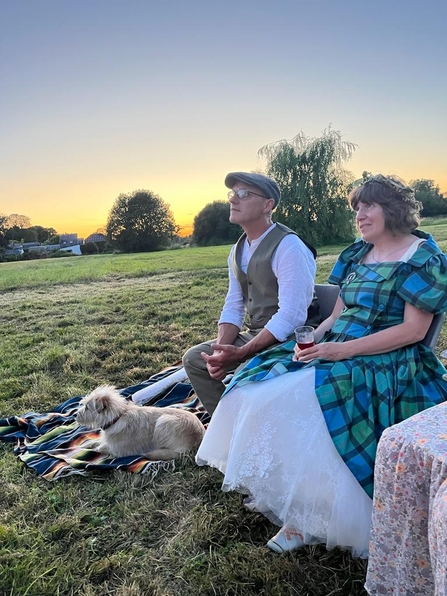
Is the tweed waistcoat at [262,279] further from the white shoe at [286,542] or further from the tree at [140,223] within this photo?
the tree at [140,223]

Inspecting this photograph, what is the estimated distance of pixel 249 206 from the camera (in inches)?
120

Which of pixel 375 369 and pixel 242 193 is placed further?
pixel 242 193

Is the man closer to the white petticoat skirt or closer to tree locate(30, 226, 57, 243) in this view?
the white petticoat skirt

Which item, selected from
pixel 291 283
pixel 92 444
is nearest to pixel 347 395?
pixel 291 283

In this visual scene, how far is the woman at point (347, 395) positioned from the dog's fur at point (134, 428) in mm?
936

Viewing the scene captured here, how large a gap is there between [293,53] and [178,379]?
5.73 metres

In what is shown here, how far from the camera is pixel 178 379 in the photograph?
4648mm

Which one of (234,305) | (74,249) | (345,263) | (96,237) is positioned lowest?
(234,305)

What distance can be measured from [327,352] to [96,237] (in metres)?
17.6

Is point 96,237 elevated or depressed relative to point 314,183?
depressed

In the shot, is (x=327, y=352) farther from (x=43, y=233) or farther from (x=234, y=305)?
(x=43, y=233)

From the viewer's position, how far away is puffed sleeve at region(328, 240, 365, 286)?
8.90 ft

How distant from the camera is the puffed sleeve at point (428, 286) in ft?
7.10

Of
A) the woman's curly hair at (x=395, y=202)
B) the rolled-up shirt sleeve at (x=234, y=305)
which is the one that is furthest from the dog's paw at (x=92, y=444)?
the woman's curly hair at (x=395, y=202)
